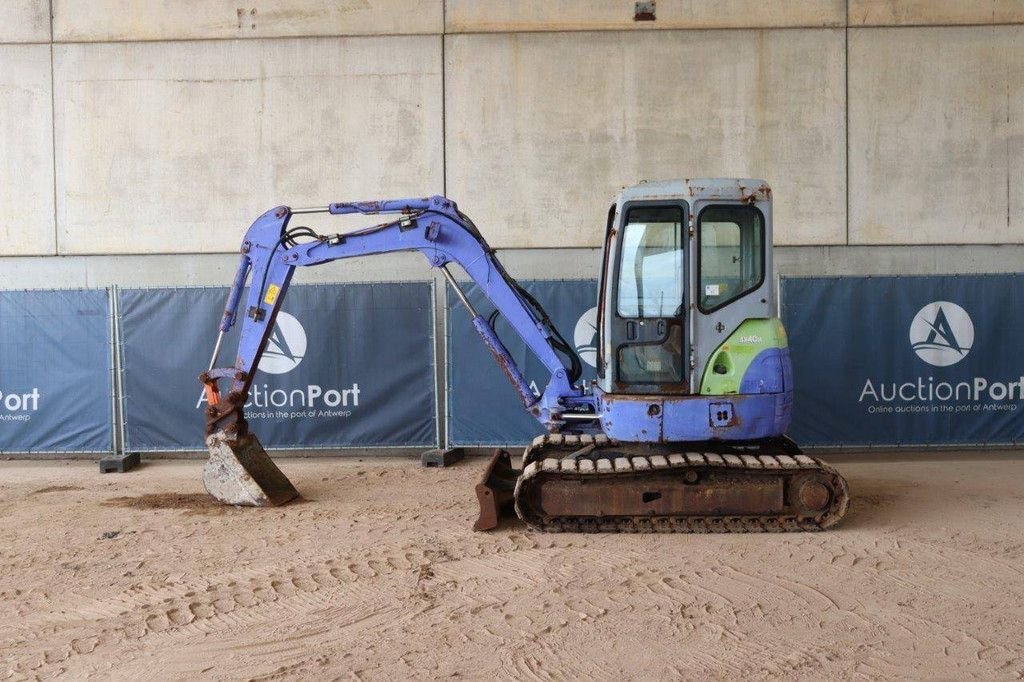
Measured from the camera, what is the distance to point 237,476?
784 centimetres

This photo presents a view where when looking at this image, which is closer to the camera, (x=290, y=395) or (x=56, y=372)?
(x=290, y=395)

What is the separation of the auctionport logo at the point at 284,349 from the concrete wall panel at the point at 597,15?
4320 millimetres

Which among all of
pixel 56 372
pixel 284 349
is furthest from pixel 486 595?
pixel 56 372

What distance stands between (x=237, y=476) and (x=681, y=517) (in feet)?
13.6

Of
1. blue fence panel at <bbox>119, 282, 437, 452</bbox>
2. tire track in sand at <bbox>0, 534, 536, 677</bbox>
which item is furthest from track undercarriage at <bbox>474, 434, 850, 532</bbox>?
blue fence panel at <bbox>119, 282, 437, 452</bbox>

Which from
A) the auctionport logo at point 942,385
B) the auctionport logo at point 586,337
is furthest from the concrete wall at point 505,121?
the auctionport logo at point 942,385

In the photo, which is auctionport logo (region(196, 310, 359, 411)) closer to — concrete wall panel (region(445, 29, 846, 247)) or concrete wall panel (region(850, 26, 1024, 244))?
concrete wall panel (region(445, 29, 846, 247))

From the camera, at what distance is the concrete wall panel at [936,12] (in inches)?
409

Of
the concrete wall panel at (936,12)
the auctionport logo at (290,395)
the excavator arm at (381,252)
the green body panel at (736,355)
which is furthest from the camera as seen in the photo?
the concrete wall panel at (936,12)

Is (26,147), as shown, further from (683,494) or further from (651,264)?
(683,494)

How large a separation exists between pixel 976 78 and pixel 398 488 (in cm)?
879

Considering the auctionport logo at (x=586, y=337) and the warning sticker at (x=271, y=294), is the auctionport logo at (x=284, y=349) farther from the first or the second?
the auctionport logo at (x=586, y=337)

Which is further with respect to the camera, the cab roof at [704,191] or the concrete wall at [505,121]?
the concrete wall at [505,121]

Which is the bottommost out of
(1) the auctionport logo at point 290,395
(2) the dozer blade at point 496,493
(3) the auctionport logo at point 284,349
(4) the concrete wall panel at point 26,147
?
(2) the dozer blade at point 496,493
